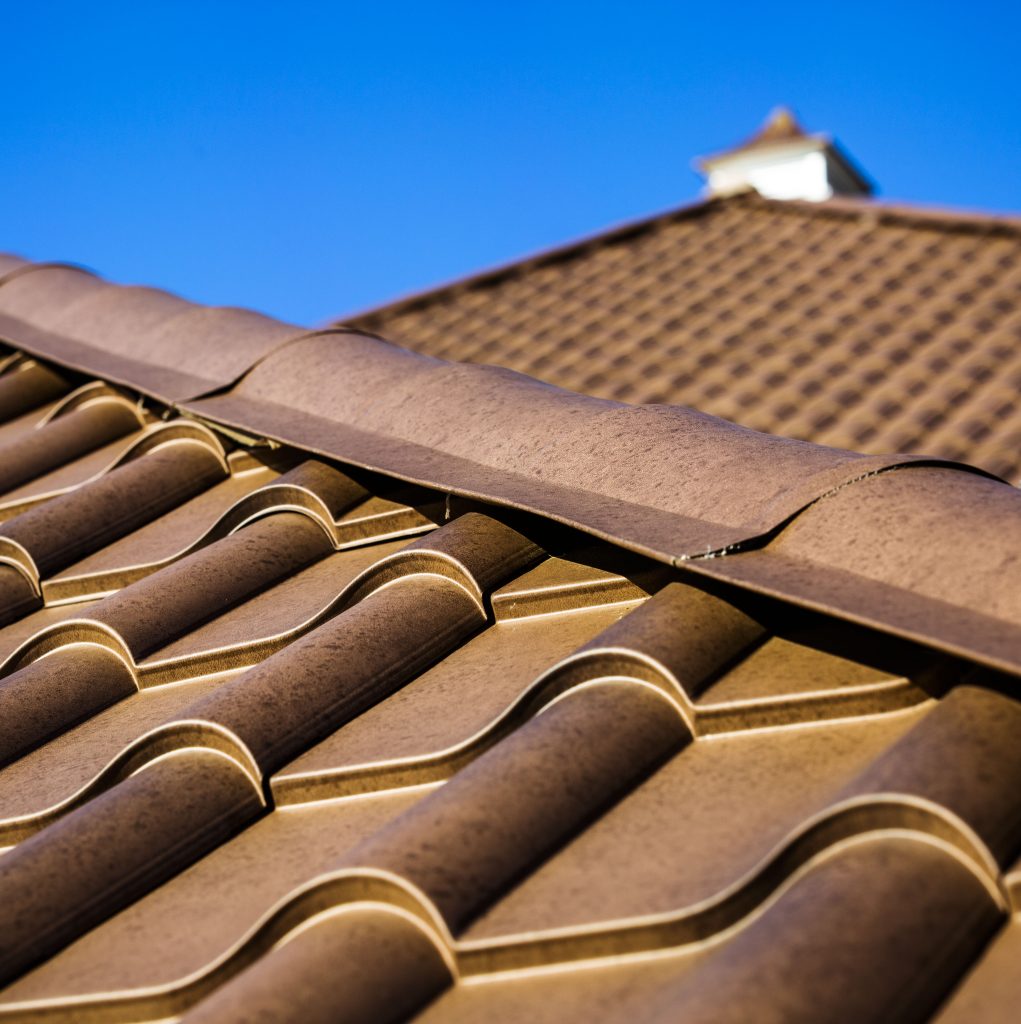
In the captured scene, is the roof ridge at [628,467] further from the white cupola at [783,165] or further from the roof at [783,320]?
the white cupola at [783,165]

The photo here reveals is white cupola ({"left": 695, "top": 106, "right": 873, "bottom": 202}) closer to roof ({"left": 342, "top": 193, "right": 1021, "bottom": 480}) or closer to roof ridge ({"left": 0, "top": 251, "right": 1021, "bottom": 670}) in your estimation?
roof ({"left": 342, "top": 193, "right": 1021, "bottom": 480})

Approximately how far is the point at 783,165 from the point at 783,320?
Answer: 5784 millimetres

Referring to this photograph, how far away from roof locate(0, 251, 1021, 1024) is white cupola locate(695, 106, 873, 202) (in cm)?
1032

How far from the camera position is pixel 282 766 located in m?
1.76

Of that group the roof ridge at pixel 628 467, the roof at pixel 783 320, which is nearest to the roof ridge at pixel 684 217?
the roof at pixel 783 320

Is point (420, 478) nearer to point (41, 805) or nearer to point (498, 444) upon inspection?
point (498, 444)

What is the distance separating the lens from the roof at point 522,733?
4.08ft

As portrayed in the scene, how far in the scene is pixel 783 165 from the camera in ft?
40.4

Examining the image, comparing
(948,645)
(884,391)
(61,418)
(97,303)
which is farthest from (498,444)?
(884,391)

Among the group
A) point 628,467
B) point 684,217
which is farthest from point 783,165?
point 628,467

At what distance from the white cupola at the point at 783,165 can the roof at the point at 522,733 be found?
1032cm

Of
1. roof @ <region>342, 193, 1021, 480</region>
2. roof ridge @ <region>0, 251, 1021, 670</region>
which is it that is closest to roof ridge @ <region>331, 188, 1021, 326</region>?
roof @ <region>342, 193, 1021, 480</region>

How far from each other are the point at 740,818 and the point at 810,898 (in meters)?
0.23

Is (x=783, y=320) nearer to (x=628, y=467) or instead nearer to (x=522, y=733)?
(x=628, y=467)
